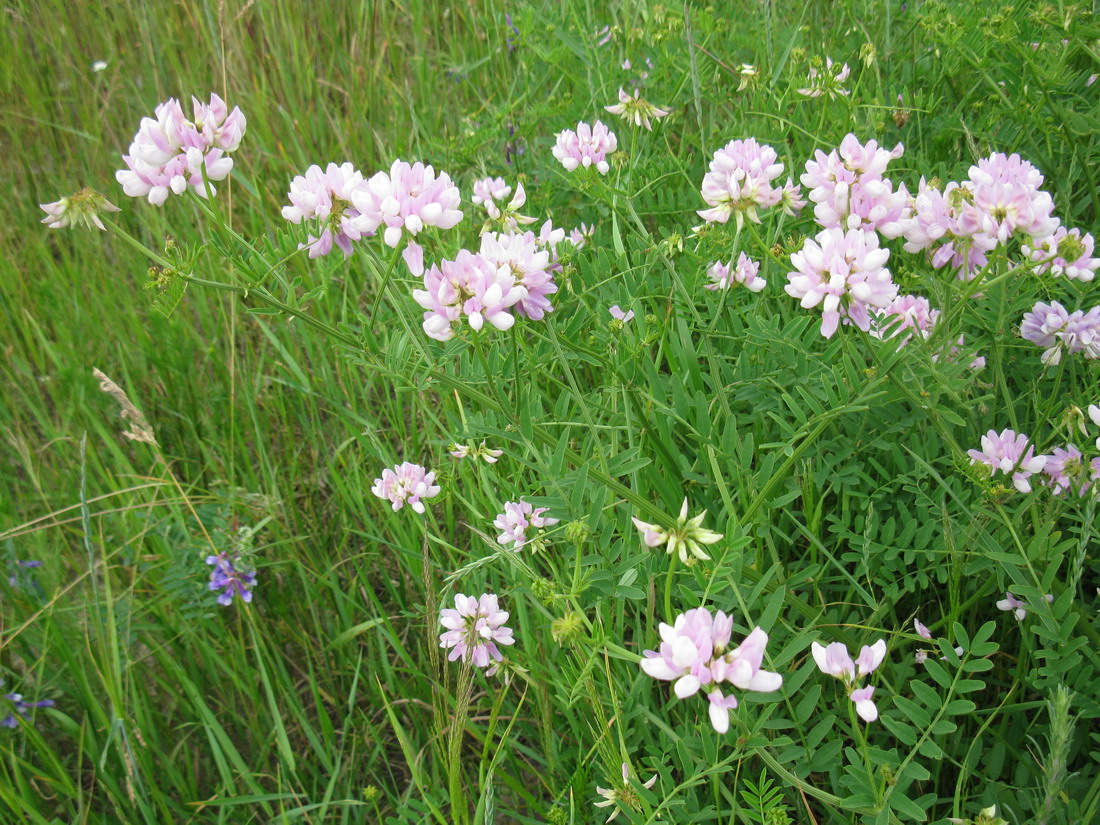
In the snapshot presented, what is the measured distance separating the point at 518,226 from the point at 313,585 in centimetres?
98

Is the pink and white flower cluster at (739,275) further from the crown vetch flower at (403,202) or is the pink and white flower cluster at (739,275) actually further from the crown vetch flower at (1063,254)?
the crown vetch flower at (403,202)

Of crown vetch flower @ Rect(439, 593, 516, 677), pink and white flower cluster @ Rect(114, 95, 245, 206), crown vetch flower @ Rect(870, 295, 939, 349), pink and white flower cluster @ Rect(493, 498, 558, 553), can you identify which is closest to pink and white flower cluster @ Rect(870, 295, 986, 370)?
crown vetch flower @ Rect(870, 295, 939, 349)

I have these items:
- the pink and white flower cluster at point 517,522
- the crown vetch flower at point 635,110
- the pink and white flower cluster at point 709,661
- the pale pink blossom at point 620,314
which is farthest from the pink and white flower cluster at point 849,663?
the crown vetch flower at point 635,110

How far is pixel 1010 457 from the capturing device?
1288 mm

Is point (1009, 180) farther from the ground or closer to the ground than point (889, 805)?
farther from the ground

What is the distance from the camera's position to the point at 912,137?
7.04ft

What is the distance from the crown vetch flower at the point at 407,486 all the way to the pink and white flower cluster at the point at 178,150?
628 millimetres

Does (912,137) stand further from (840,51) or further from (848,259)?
(848,259)

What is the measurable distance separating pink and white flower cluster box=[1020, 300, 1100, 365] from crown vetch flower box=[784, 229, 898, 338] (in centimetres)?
43

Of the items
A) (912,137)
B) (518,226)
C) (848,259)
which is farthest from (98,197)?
(912,137)

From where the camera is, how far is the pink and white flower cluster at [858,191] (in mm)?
1201

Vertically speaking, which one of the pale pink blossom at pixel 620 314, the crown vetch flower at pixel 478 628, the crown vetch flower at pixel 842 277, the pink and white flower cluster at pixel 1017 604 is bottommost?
the crown vetch flower at pixel 478 628

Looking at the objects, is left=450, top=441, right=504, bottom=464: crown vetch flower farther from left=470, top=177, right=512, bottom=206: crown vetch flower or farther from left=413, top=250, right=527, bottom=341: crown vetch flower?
left=470, top=177, right=512, bottom=206: crown vetch flower

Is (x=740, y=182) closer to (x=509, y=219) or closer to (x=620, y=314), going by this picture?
(x=620, y=314)
